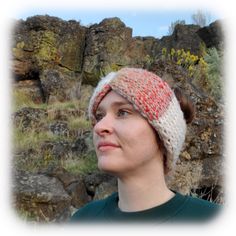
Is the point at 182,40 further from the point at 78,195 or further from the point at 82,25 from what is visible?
the point at 78,195

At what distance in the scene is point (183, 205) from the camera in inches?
90.2

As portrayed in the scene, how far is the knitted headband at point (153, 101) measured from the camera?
7.69ft

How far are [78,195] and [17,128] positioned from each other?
117 inches

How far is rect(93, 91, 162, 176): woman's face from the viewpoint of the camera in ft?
7.36

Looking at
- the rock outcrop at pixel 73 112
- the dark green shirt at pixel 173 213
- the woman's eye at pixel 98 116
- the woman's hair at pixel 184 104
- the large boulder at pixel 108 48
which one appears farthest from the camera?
the large boulder at pixel 108 48

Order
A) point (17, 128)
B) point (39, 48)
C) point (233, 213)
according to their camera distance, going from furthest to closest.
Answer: point (39, 48) → point (17, 128) → point (233, 213)

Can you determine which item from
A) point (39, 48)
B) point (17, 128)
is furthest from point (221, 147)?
point (39, 48)

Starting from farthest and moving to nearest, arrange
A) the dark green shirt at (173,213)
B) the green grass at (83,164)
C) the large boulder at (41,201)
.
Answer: the green grass at (83,164), the large boulder at (41,201), the dark green shirt at (173,213)

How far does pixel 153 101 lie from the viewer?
7.84 feet

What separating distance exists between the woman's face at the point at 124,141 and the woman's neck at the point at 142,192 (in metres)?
0.05

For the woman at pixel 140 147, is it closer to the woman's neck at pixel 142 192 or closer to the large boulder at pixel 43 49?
the woman's neck at pixel 142 192

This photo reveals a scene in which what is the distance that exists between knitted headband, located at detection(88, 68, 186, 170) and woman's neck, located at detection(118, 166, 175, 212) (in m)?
0.19

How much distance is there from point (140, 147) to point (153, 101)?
10.0 inches

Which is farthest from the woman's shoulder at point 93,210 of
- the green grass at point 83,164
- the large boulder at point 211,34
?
the large boulder at point 211,34
